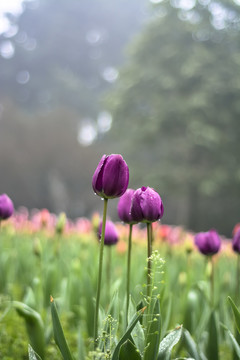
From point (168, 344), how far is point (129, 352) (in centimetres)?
11

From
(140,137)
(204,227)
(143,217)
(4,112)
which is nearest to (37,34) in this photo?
(4,112)

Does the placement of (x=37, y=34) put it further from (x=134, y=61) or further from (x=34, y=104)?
(x=134, y=61)

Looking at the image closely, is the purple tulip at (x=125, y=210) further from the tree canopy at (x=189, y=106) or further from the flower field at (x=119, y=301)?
the tree canopy at (x=189, y=106)

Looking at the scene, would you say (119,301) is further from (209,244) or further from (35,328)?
(209,244)

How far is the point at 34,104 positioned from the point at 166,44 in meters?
13.2

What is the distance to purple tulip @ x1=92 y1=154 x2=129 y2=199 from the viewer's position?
109 cm

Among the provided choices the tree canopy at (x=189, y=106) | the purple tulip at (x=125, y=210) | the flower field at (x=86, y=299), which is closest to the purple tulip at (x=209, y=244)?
the flower field at (x=86, y=299)

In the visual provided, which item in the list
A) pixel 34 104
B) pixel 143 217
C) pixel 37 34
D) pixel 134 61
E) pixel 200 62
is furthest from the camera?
pixel 37 34

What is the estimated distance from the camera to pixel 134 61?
56.0ft

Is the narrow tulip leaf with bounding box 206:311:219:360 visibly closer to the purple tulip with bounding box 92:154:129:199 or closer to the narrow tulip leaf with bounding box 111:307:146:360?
the narrow tulip leaf with bounding box 111:307:146:360

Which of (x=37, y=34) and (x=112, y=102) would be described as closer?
(x=112, y=102)

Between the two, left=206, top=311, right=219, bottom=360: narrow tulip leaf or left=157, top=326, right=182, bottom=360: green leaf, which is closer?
left=157, top=326, right=182, bottom=360: green leaf

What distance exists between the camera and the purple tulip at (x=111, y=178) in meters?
1.09

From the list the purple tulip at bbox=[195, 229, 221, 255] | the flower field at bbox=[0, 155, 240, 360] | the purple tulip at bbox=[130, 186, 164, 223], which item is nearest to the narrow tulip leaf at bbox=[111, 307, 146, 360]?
the flower field at bbox=[0, 155, 240, 360]
